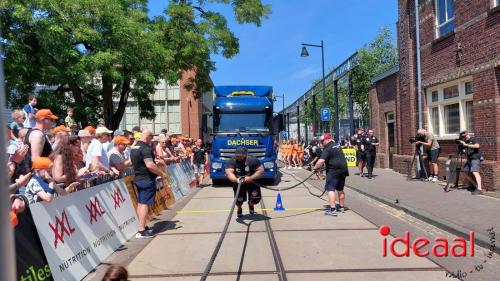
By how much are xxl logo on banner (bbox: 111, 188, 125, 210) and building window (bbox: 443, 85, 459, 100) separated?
1094 centimetres

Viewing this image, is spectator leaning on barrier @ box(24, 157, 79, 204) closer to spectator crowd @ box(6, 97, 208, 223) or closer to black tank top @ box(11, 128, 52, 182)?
spectator crowd @ box(6, 97, 208, 223)

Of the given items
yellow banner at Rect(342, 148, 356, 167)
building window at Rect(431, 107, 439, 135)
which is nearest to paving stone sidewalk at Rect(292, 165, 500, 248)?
building window at Rect(431, 107, 439, 135)

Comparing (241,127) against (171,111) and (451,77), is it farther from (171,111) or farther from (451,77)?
(171,111)

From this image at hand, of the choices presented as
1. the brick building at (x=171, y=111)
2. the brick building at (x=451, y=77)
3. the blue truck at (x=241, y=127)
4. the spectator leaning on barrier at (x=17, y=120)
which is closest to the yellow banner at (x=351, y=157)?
the brick building at (x=451, y=77)

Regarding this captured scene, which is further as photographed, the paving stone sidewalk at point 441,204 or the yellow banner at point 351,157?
the yellow banner at point 351,157

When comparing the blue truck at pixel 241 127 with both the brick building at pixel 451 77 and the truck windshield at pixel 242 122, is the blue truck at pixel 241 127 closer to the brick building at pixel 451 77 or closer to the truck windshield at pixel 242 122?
the truck windshield at pixel 242 122

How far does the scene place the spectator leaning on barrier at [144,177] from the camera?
8227 millimetres

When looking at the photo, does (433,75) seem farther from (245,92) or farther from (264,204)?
(264,204)

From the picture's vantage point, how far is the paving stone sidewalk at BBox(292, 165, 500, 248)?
26.0 ft

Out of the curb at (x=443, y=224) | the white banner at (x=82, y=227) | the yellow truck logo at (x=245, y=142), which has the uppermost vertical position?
the yellow truck logo at (x=245, y=142)

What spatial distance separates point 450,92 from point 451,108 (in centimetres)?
53

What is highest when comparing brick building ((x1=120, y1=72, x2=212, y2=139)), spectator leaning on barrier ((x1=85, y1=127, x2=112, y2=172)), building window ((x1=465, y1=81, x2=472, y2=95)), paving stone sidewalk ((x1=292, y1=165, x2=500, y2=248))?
brick building ((x1=120, y1=72, x2=212, y2=139))

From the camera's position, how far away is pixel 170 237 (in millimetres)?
8211

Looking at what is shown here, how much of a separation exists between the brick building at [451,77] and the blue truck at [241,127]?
5.46m
